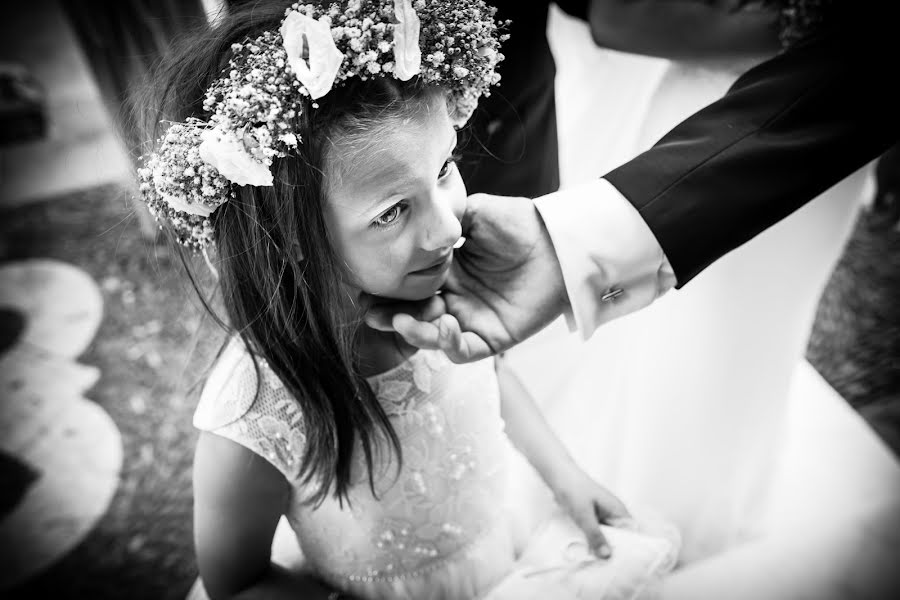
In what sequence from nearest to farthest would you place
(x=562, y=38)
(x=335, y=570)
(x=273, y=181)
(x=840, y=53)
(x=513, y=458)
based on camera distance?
(x=273, y=181) → (x=840, y=53) → (x=335, y=570) → (x=513, y=458) → (x=562, y=38)

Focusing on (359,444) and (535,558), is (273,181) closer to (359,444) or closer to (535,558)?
(359,444)

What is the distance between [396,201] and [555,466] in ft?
2.56

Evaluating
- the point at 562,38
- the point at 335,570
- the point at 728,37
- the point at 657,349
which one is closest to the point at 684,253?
the point at 728,37

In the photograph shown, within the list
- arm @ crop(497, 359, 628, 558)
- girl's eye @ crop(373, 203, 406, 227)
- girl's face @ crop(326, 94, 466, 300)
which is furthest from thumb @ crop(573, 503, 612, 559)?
girl's eye @ crop(373, 203, 406, 227)

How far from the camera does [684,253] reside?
3.45ft

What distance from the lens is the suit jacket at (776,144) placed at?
1.03 m

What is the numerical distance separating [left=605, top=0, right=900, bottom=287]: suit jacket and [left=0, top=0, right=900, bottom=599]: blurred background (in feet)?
2.76

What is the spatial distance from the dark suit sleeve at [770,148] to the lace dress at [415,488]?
490 millimetres

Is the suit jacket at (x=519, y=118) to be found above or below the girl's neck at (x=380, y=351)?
above

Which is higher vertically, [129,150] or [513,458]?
[129,150]

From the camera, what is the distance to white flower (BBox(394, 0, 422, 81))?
0.71 m

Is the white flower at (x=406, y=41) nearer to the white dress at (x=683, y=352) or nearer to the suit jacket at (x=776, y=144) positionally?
the suit jacket at (x=776, y=144)

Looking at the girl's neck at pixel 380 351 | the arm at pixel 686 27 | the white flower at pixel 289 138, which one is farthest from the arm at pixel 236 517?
the arm at pixel 686 27

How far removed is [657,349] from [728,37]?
32.2 inches
